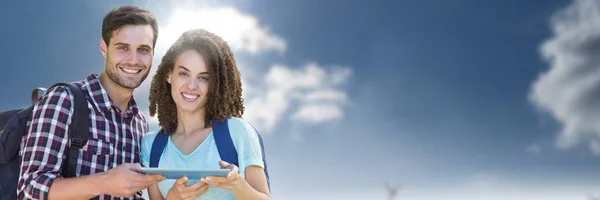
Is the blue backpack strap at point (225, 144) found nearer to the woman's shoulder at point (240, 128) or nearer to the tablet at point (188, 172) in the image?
the woman's shoulder at point (240, 128)

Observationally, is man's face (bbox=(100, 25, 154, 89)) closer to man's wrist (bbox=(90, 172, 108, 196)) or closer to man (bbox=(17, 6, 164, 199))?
man (bbox=(17, 6, 164, 199))

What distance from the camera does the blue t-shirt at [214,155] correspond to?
20.4 feet

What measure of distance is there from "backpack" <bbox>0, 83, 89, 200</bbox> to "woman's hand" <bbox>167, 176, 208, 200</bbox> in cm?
133

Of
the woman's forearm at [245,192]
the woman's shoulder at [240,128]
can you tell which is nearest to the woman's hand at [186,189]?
the woman's forearm at [245,192]

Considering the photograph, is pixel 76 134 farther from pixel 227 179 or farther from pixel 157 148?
pixel 227 179

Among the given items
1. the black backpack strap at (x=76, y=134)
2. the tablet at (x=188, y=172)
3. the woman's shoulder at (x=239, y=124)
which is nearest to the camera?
the tablet at (x=188, y=172)

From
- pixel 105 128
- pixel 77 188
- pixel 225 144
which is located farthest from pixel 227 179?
pixel 105 128

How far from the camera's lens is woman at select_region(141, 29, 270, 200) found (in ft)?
20.5

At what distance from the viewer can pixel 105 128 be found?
277 inches

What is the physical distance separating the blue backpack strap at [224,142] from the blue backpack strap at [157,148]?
601 mm

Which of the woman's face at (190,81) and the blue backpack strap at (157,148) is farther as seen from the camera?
the blue backpack strap at (157,148)

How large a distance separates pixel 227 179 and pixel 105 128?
2029 mm

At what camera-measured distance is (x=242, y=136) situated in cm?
631

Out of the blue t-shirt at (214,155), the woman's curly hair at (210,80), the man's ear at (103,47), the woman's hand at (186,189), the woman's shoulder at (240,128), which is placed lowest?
the woman's hand at (186,189)
